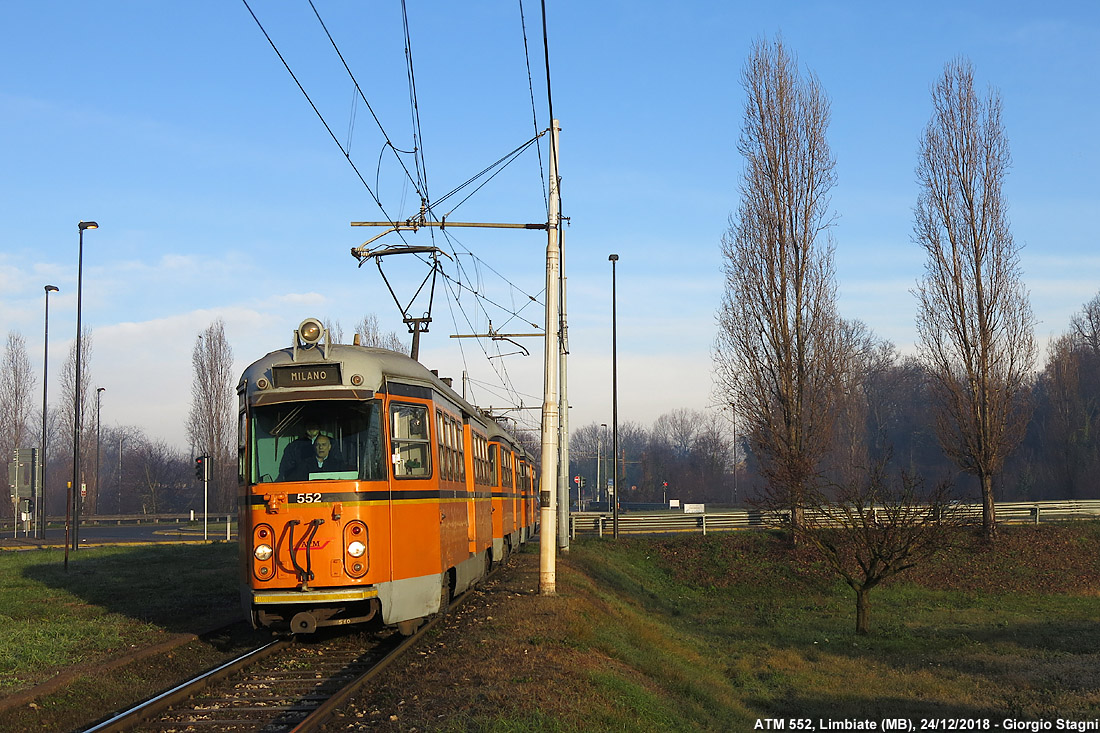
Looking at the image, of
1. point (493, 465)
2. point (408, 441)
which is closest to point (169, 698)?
point (408, 441)

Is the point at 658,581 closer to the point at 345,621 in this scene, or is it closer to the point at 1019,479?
the point at 345,621

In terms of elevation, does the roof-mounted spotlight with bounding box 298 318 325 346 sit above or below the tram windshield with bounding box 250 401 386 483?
above

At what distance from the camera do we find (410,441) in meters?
11.3

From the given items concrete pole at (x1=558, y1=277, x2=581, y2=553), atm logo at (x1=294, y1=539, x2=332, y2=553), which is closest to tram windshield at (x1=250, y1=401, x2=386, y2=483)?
atm logo at (x1=294, y1=539, x2=332, y2=553)

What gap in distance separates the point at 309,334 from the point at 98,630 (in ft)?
16.6

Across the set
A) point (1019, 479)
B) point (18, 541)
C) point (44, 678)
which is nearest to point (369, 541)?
point (44, 678)

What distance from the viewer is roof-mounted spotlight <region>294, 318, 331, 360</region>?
10.9 m

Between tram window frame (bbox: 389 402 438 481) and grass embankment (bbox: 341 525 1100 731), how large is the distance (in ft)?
6.78

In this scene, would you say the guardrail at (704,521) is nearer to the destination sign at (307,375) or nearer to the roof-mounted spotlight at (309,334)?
the roof-mounted spotlight at (309,334)

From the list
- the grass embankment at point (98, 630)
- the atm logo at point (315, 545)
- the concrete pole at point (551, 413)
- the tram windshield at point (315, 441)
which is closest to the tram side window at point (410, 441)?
the tram windshield at point (315, 441)

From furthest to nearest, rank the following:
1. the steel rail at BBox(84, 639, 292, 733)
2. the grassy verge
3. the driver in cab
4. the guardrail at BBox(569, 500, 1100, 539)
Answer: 1. the guardrail at BBox(569, 500, 1100, 539)
2. the grassy verge
3. the driver in cab
4. the steel rail at BBox(84, 639, 292, 733)

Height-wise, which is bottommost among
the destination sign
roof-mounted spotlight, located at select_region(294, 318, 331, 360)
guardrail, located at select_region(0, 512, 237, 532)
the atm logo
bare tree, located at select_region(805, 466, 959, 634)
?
guardrail, located at select_region(0, 512, 237, 532)

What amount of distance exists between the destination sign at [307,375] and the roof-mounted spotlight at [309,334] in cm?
32

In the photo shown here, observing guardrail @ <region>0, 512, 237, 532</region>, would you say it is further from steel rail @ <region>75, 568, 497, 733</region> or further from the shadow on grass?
steel rail @ <region>75, 568, 497, 733</region>
